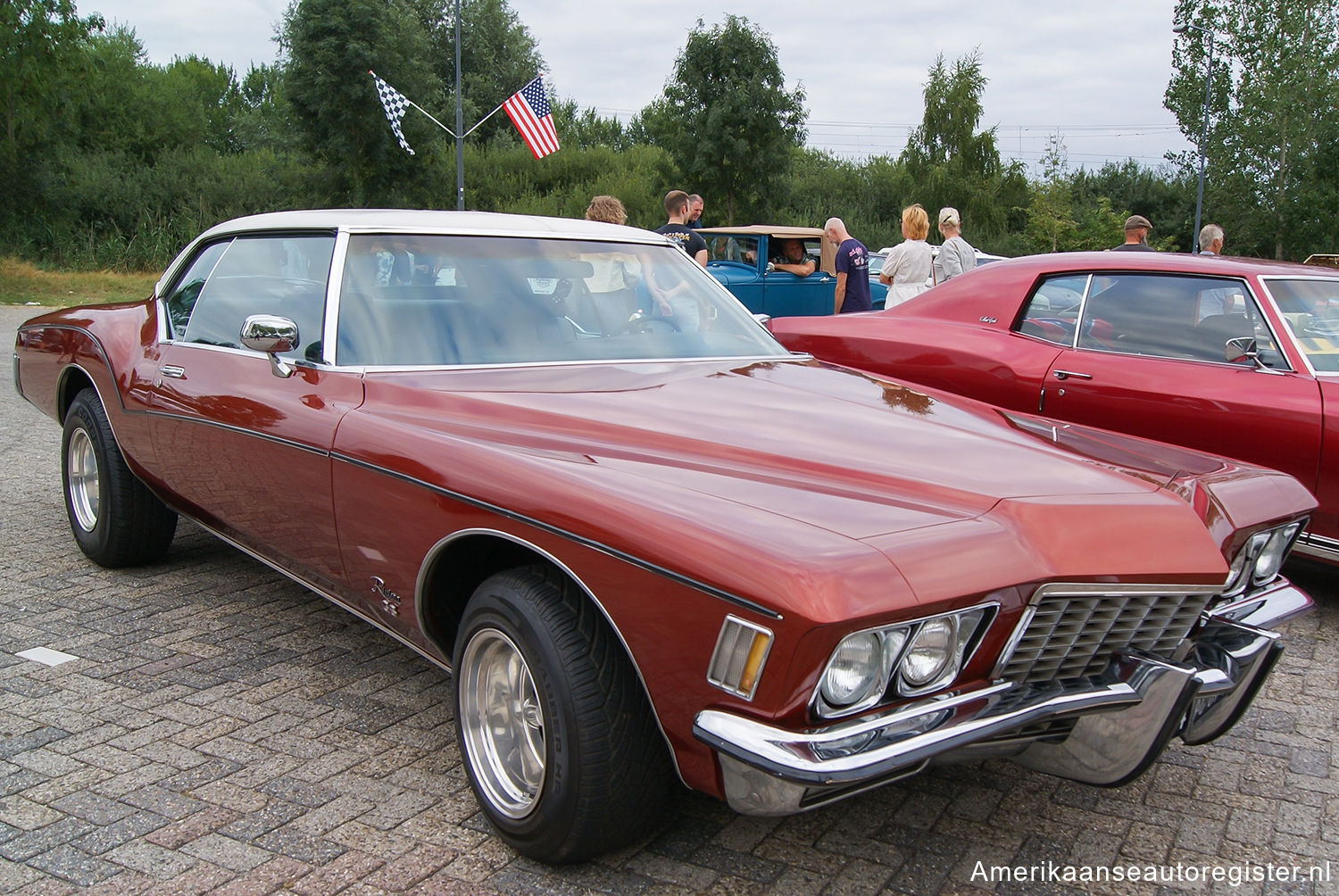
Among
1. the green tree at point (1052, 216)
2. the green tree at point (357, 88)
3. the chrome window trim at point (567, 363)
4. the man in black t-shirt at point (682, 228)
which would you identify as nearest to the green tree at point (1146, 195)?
the green tree at point (1052, 216)

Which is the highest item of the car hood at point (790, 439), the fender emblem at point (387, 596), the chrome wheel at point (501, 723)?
the car hood at point (790, 439)

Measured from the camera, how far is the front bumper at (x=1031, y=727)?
186 centimetres

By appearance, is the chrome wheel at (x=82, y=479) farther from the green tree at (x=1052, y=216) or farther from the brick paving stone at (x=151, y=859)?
the green tree at (x=1052, y=216)

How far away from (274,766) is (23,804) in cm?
60

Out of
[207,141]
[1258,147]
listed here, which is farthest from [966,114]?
[207,141]

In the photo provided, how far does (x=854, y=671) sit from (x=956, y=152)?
106 ft

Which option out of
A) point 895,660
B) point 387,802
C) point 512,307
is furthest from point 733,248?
point 895,660

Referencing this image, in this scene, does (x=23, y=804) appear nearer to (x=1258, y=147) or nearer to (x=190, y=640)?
(x=190, y=640)

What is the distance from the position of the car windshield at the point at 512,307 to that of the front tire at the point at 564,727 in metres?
1.01

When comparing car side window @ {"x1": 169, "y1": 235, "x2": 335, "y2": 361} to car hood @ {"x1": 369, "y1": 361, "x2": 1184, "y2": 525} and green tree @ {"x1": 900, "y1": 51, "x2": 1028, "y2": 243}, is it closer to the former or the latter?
car hood @ {"x1": 369, "y1": 361, "x2": 1184, "y2": 525}

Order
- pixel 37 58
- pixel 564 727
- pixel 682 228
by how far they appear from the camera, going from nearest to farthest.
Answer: pixel 564 727 < pixel 682 228 < pixel 37 58

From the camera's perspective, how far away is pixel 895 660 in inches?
76.6

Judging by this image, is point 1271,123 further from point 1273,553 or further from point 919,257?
point 1273,553

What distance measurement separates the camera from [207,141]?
50.6m
